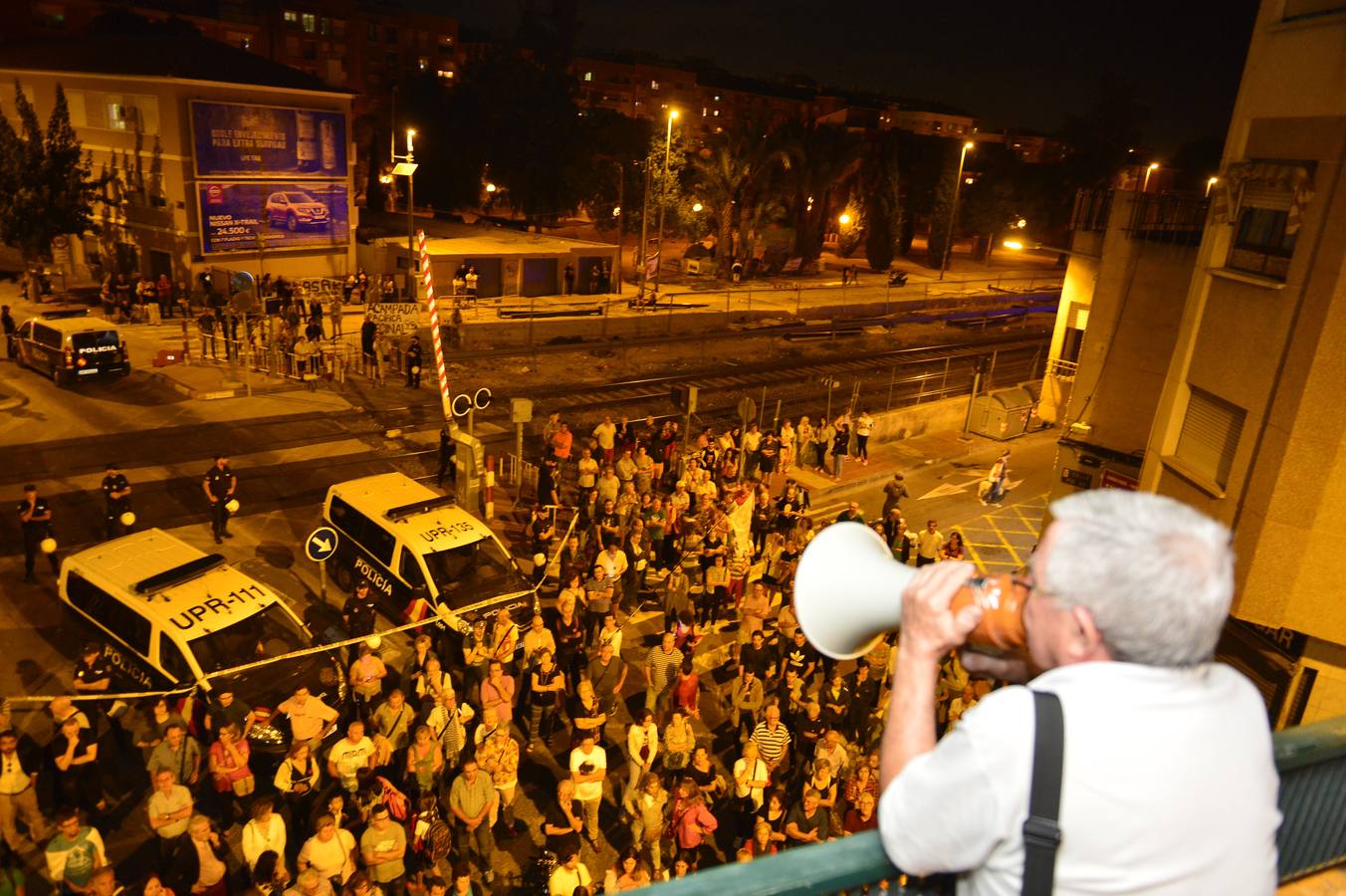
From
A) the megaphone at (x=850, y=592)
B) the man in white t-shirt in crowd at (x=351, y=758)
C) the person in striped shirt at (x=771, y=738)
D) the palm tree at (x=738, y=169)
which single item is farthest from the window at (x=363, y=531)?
the palm tree at (x=738, y=169)

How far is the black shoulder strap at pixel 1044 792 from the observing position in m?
1.71

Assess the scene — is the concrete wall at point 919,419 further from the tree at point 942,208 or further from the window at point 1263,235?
the tree at point 942,208

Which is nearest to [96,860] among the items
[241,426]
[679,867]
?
[679,867]

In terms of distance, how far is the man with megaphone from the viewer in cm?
172

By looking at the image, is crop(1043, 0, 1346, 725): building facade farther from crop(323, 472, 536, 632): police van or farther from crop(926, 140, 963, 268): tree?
crop(926, 140, 963, 268): tree

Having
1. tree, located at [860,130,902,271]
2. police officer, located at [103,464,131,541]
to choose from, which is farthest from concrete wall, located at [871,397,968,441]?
tree, located at [860,130,902,271]

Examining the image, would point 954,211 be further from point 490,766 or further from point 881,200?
point 490,766

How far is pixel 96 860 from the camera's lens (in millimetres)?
7465

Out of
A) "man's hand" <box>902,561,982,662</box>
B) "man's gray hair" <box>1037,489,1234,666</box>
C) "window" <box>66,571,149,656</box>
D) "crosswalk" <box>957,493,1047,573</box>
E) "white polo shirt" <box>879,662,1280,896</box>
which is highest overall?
"man's gray hair" <box>1037,489,1234,666</box>

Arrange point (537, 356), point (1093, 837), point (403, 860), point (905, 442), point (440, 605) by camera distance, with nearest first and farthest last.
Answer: point (1093, 837) → point (403, 860) → point (440, 605) → point (905, 442) → point (537, 356)

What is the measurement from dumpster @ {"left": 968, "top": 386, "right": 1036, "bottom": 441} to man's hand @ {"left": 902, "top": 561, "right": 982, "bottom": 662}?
27.7 m

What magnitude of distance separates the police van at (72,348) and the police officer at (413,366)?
7323 millimetres

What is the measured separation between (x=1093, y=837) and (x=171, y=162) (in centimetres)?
3923

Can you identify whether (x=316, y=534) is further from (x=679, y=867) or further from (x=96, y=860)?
(x=679, y=867)
